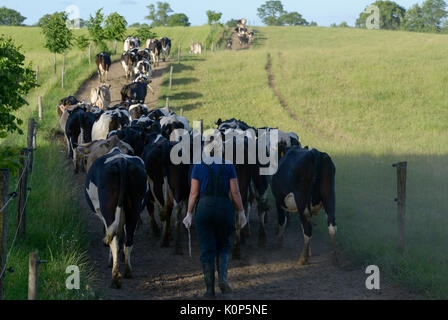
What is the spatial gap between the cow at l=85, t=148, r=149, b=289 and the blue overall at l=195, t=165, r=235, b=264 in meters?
1.57

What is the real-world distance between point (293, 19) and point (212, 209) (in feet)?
545

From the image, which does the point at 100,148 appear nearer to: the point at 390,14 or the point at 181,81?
the point at 181,81

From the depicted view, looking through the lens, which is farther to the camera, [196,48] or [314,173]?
[196,48]

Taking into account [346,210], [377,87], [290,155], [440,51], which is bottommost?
[346,210]

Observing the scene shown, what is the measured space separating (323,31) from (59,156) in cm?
7473

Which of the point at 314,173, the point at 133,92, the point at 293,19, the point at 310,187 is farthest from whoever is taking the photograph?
the point at 293,19

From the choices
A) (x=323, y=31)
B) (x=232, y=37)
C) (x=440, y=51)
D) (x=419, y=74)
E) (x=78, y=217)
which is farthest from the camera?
(x=323, y=31)

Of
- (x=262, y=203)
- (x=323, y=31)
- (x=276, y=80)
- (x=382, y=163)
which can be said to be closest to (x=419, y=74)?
(x=276, y=80)

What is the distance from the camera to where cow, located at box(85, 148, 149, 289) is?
8828 mm

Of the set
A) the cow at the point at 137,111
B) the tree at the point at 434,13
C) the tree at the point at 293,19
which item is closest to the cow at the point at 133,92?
the cow at the point at 137,111

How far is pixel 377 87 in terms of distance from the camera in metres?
38.0

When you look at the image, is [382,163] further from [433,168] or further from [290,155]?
[290,155]

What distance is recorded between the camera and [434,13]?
124m

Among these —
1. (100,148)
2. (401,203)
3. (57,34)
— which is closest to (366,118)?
(57,34)
